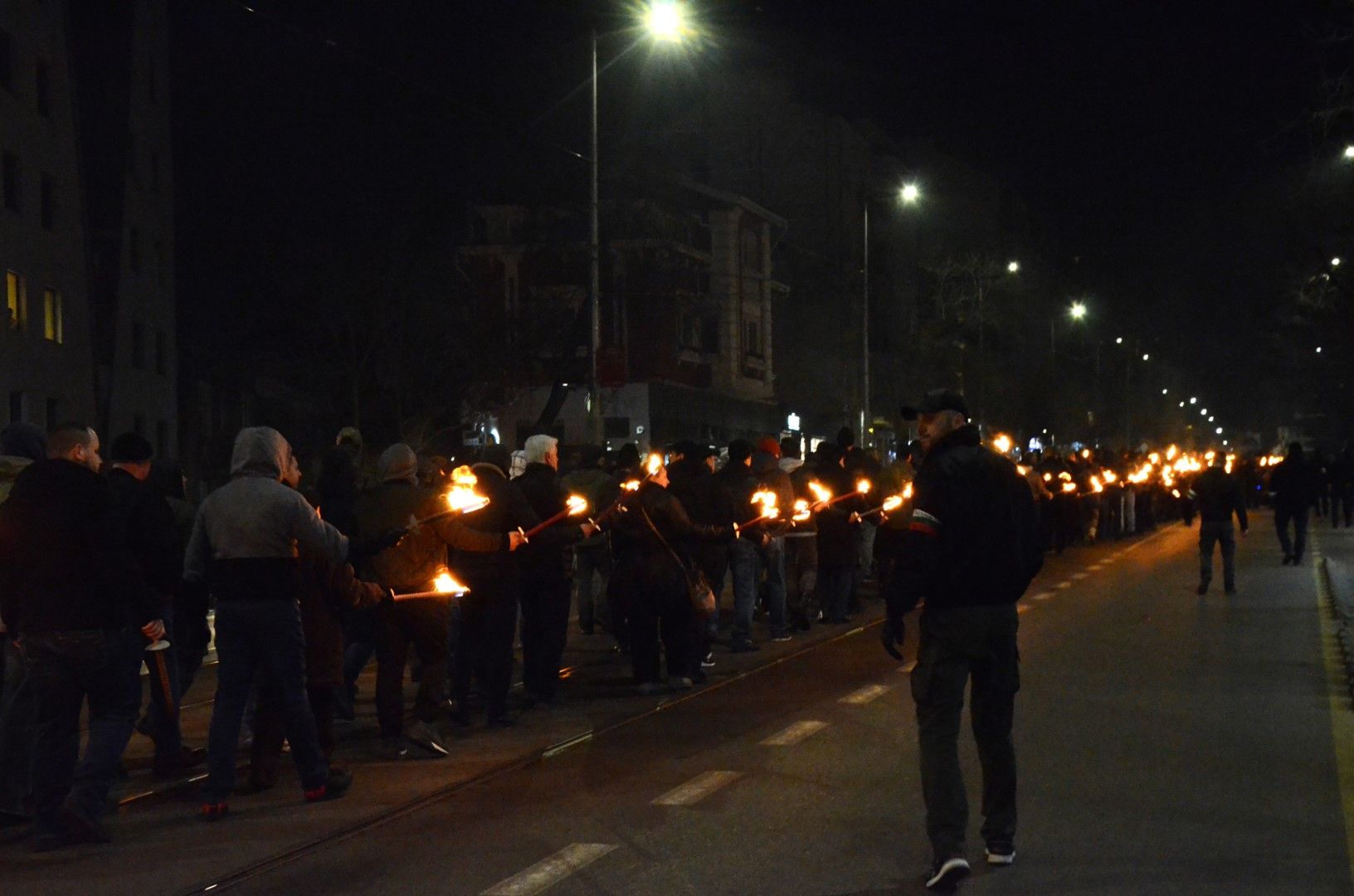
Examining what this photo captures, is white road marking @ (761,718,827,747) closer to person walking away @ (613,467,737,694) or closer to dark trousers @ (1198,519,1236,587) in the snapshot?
person walking away @ (613,467,737,694)

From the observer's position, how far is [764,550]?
650 inches

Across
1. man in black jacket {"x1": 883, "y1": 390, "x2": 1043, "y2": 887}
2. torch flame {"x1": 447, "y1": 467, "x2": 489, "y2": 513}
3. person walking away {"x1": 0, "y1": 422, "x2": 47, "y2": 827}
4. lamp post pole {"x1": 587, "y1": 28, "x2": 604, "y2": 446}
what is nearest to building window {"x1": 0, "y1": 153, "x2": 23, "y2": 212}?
lamp post pole {"x1": 587, "y1": 28, "x2": 604, "y2": 446}

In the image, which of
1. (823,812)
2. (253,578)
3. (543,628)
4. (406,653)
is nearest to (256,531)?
(253,578)

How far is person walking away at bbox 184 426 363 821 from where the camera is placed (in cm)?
848

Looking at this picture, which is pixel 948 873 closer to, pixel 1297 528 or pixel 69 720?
pixel 69 720

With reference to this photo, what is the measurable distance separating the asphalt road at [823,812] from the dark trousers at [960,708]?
0.25 metres

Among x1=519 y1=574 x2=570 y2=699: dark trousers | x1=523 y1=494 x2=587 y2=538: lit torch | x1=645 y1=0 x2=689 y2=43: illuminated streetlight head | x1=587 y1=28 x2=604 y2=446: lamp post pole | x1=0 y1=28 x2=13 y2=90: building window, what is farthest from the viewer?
x1=0 y1=28 x2=13 y2=90: building window

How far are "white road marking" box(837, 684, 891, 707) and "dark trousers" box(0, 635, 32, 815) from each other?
18.2 feet

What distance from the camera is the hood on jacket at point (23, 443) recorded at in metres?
8.89

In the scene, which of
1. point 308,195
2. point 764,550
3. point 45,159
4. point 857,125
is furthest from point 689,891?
point 857,125

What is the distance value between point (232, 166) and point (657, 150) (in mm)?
29329

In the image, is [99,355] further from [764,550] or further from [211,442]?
[764,550]

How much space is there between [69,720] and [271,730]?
141 centimetres

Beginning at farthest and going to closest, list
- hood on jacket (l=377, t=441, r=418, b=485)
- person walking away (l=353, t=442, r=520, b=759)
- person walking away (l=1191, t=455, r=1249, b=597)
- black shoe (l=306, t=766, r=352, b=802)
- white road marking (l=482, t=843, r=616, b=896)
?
person walking away (l=1191, t=455, r=1249, b=597), hood on jacket (l=377, t=441, r=418, b=485), person walking away (l=353, t=442, r=520, b=759), black shoe (l=306, t=766, r=352, b=802), white road marking (l=482, t=843, r=616, b=896)
